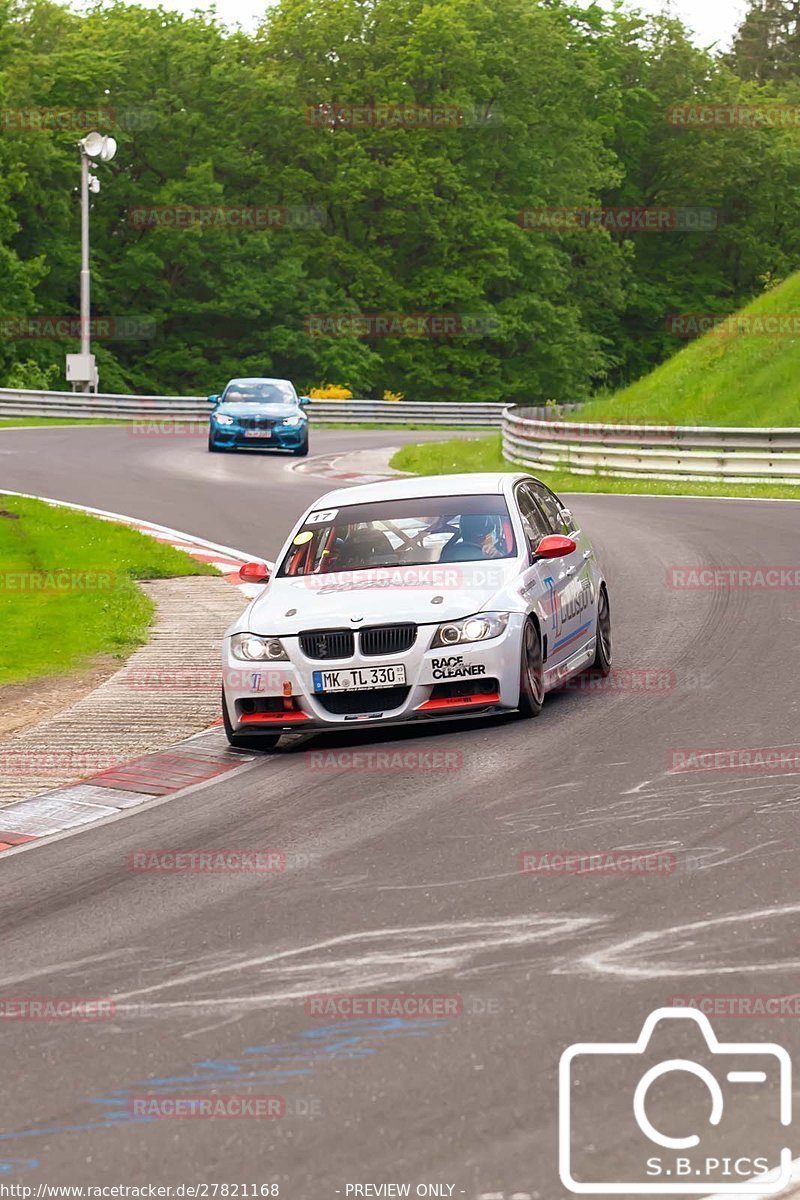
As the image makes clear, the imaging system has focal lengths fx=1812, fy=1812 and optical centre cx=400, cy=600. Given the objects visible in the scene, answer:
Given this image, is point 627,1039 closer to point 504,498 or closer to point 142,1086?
point 142,1086

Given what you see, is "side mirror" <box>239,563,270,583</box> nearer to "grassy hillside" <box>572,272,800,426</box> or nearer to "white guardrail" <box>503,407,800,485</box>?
"white guardrail" <box>503,407,800,485</box>

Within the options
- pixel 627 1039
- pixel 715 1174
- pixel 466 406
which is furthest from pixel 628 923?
pixel 466 406

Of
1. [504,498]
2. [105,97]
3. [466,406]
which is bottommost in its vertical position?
[466,406]

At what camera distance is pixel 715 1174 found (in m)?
4.45

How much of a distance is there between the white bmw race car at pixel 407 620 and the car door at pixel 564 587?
0.02 meters

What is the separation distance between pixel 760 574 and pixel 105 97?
184 feet

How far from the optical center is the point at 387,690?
10414 millimetres

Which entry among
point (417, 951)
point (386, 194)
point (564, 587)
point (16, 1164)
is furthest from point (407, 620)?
point (386, 194)

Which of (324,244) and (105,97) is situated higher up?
(105,97)

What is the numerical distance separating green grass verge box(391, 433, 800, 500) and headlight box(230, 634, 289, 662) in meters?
17.9

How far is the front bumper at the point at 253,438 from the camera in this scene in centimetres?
3609

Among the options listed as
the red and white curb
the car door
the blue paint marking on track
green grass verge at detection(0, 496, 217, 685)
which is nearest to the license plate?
the red and white curb

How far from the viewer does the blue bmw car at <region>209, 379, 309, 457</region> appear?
36156mm

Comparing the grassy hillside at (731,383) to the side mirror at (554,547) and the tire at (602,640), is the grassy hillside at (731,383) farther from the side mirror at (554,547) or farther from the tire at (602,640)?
the side mirror at (554,547)
